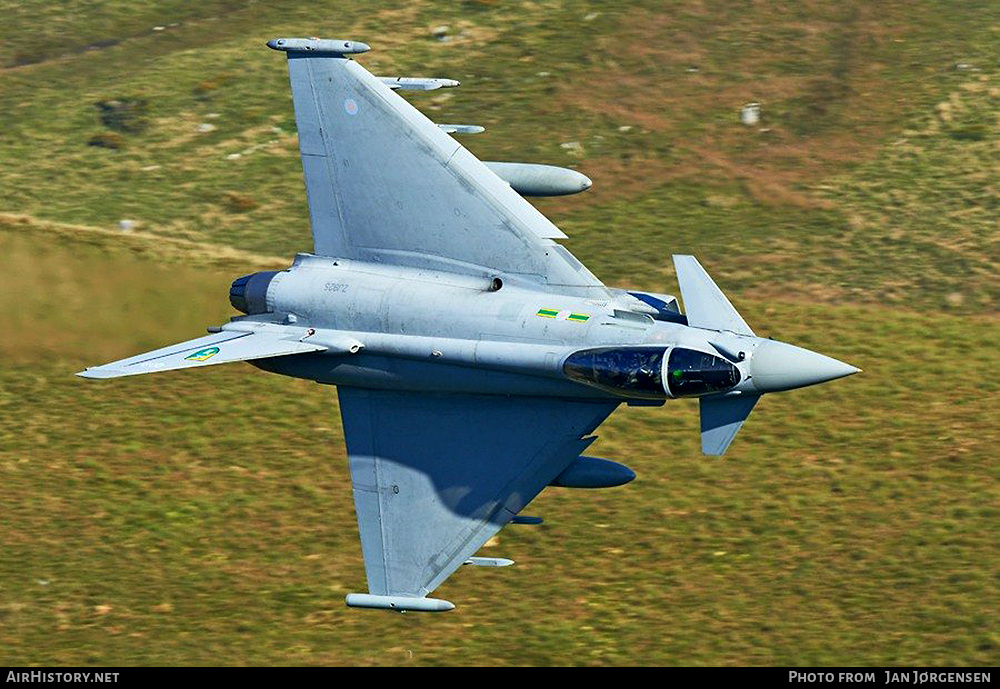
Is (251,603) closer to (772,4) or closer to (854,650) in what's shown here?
(854,650)

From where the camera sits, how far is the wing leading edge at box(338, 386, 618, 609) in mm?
21750

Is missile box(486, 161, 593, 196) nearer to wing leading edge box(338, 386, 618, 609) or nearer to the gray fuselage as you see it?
the gray fuselage

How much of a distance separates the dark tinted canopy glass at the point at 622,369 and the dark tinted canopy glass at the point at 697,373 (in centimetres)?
19

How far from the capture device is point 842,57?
40406 mm

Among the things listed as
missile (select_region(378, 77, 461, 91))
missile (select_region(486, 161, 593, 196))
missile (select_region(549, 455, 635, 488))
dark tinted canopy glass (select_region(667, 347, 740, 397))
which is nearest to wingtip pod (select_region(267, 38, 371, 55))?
missile (select_region(378, 77, 461, 91))

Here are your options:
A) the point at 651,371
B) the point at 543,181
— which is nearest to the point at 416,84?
the point at 543,181

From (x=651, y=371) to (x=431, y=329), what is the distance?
3667 millimetres

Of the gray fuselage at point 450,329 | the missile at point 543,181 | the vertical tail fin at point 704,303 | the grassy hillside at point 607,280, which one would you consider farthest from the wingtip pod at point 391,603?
the missile at point 543,181

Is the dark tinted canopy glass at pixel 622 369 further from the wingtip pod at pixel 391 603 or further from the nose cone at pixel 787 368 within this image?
the wingtip pod at pixel 391 603

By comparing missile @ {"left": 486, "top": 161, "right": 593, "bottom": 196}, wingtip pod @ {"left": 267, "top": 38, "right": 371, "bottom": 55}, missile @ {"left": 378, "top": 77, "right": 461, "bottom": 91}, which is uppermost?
wingtip pod @ {"left": 267, "top": 38, "right": 371, "bottom": 55}

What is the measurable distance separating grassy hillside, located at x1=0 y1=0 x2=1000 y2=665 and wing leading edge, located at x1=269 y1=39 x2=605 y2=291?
582 centimetres

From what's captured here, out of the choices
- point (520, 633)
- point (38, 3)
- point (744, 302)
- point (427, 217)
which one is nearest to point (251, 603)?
point (520, 633)

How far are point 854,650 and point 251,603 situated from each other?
9.66 m

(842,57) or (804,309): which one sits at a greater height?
(842,57)
